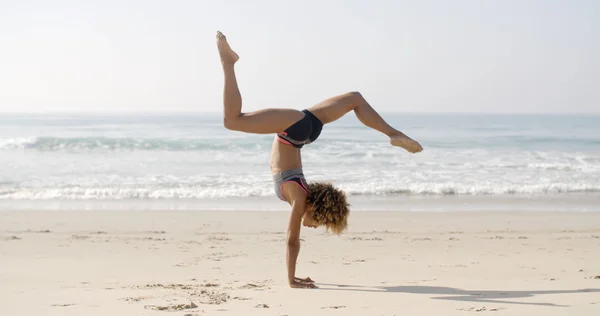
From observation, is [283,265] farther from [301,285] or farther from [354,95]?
[354,95]

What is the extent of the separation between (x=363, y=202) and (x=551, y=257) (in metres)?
5.84

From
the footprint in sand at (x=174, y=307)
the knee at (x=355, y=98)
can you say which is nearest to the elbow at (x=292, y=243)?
the footprint in sand at (x=174, y=307)

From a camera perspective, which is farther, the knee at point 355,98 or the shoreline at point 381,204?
the shoreline at point 381,204

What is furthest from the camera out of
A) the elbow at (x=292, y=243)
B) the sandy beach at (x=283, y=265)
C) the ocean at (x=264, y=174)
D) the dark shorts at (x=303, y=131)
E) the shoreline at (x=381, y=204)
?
the ocean at (x=264, y=174)

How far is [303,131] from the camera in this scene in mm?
4918

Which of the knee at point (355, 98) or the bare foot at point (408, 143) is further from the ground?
the knee at point (355, 98)

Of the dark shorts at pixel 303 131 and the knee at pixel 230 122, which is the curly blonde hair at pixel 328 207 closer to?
the dark shorts at pixel 303 131

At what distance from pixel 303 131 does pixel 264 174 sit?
12.2 meters

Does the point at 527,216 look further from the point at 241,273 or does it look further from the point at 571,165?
the point at 571,165

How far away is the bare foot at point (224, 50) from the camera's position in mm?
4738

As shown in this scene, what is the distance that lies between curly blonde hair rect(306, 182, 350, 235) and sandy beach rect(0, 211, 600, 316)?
546 millimetres

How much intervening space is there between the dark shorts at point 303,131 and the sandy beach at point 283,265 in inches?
47.1

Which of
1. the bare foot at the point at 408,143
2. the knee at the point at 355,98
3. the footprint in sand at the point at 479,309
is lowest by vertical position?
the footprint in sand at the point at 479,309

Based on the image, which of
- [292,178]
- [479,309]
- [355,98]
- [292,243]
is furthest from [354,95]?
[479,309]
